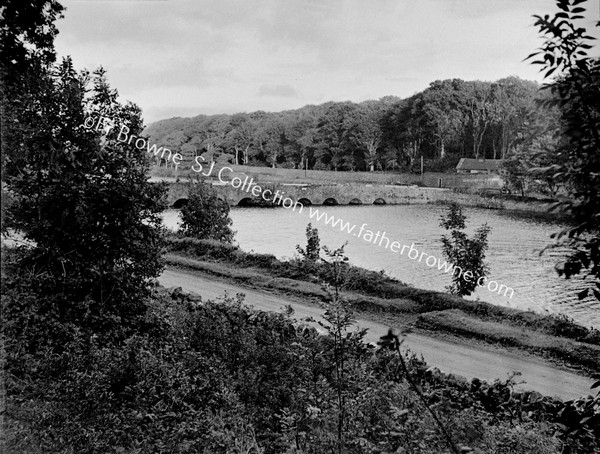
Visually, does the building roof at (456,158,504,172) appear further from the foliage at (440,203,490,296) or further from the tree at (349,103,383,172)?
the foliage at (440,203,490,296)

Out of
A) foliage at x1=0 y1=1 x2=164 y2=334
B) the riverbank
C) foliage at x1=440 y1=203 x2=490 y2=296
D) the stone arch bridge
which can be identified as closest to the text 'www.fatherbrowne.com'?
foliage at x1=440 y1=203 x2=490 y2=296

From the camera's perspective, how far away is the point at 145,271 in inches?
307

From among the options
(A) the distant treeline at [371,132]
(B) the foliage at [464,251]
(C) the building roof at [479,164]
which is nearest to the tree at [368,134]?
(A) the distant treeline at [371,132]

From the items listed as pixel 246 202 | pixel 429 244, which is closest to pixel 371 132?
pixel 246 202

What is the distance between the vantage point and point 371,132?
69000 mm

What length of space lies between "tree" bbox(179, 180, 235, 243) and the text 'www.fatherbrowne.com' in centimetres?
749

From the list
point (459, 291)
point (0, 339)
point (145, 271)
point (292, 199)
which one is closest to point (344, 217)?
point (292, 199)

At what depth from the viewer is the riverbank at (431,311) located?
31.8 ft

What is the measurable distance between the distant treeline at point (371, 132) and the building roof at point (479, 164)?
61cm

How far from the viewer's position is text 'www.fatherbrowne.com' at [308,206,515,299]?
13297 mm

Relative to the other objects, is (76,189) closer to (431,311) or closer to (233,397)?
(233,397)

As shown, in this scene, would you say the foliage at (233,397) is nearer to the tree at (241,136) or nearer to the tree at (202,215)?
the tree at (202,215)

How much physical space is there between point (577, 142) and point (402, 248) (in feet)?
67.2

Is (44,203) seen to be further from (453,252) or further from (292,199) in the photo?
(292,199)
